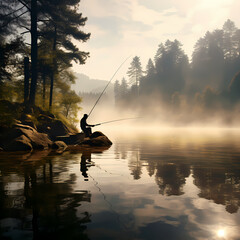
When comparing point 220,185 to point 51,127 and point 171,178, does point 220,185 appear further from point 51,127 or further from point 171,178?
point 51,127

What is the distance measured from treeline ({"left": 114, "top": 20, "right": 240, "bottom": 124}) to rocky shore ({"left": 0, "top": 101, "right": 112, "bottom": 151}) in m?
50.3

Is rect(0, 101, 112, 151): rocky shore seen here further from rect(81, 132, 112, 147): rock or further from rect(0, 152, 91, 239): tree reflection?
rect(0, 152, 91, 239): tree reflection

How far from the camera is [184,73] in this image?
8706cm

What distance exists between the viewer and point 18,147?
46.6 ft

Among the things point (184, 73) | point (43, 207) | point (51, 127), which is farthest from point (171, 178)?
point (184, 73)

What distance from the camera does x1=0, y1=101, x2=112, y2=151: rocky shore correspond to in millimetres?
14531

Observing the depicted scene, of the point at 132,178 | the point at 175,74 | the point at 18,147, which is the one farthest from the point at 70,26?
the point at 175,74

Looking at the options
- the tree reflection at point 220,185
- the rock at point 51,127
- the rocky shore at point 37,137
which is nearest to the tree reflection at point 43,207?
the tree reflection at point 220,185

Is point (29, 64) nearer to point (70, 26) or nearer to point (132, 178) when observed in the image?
point (70, 26)

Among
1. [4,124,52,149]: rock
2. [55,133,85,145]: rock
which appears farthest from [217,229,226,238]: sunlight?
[55,133,85,145]: rock

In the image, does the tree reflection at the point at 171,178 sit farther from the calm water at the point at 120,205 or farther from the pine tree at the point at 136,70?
the pine tree at the point at 136,70

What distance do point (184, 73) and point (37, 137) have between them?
256 ft

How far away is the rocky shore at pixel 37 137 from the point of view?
47.7 ft

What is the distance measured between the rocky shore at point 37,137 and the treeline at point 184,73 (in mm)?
50334
